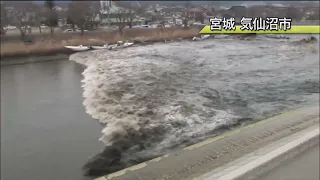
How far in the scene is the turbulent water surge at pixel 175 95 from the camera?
2320 mm

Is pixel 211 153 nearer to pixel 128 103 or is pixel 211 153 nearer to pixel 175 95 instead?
pixel 128 103

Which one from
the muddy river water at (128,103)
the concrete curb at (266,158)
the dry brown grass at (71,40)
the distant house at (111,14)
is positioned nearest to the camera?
the concrete curb at (266,158)

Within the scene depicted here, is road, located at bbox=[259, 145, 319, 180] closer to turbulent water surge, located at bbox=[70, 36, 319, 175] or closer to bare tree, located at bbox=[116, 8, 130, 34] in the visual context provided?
turbulent water surge, located at bbox=[70, 36, 319, 175]

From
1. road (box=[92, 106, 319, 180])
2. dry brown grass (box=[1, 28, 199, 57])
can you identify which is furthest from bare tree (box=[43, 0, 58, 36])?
road (box=[92, 106, 319, 180])

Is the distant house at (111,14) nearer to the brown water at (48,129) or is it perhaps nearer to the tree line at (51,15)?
the tree line at (51,15)

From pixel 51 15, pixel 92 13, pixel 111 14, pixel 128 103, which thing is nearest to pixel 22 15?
pixel 51 15

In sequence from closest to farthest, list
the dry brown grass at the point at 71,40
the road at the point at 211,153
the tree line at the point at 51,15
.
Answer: the road at the point at 211,153
the tree line at the point at 51,15
the dry brown grass at the point at 71,40

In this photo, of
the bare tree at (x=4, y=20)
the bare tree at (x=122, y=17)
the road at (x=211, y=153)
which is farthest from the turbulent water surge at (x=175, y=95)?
the bare tree at (x=4, y=20)

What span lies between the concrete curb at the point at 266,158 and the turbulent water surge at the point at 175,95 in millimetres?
665

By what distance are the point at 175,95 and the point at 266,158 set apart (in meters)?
2.13

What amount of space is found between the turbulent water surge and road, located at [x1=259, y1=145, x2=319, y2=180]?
800 millimetres

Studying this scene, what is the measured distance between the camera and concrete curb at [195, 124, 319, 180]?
136cm

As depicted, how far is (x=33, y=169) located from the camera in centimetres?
189

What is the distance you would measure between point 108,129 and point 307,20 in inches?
75.3
